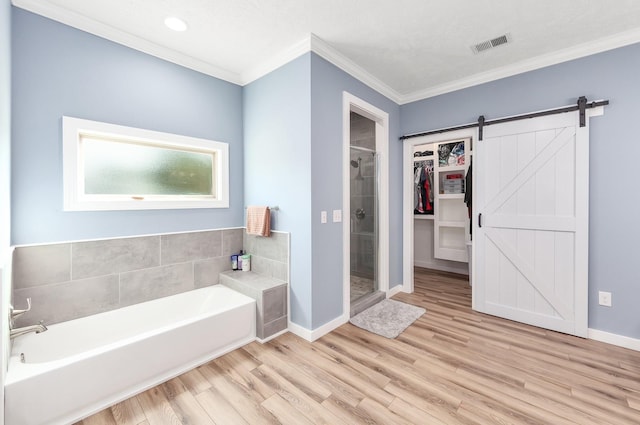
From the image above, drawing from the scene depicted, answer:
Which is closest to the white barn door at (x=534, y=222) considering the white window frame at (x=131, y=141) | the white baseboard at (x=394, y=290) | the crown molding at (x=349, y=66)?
the white baseboard at (x=394, y=290)

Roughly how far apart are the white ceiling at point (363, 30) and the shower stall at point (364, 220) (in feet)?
3.35

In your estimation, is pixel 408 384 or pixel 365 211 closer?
pixel 408 384

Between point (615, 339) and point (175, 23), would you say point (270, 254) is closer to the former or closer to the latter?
point (175, 23)

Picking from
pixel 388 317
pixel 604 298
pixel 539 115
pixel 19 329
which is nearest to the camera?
pixel 19 329

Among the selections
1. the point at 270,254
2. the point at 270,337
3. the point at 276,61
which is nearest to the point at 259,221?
the point at 270,254

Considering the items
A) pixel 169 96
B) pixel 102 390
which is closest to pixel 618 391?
pixel 102 390

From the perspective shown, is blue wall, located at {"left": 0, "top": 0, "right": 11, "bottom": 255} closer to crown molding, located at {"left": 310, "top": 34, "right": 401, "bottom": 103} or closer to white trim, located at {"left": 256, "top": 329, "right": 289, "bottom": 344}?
white trim, located at {"left": 256, "top": 329, "right": 289, "bottom": 344}

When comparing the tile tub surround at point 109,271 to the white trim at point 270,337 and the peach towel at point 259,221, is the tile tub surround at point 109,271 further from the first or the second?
the white trim at point 270,337

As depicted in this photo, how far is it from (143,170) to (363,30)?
7.62ft

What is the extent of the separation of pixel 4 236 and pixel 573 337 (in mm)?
4384

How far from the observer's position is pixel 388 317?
2.84 m

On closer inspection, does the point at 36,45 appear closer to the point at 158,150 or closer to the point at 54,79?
the point at 54,79

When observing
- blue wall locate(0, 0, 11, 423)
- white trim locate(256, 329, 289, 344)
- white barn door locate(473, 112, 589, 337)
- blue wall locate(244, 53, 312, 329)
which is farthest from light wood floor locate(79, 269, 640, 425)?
blue wall locate(0, 0, 11, 423)

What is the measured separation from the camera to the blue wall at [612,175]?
2.21 m
